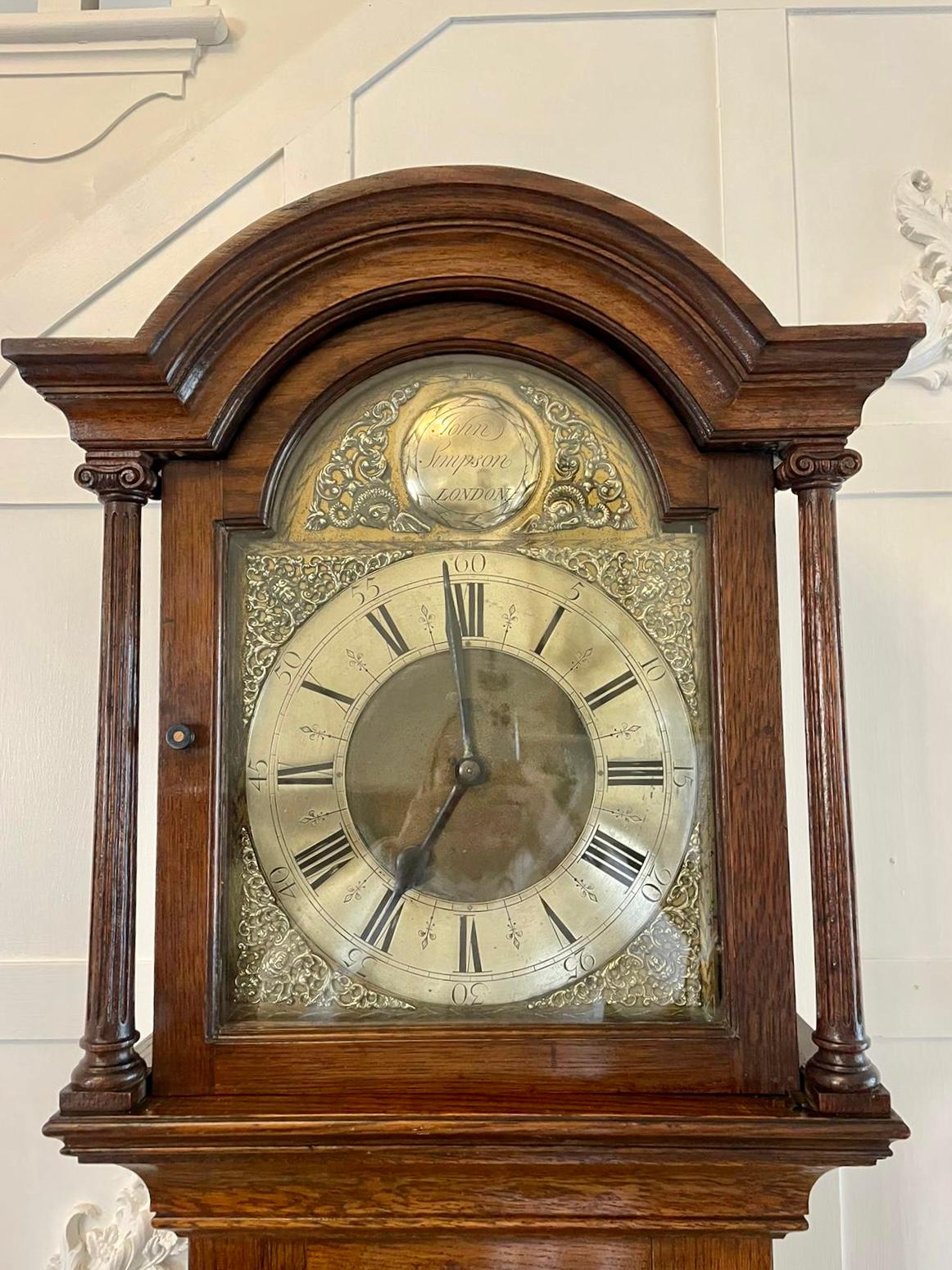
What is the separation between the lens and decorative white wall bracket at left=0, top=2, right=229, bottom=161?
1.18 m

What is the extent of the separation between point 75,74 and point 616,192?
2.06ft

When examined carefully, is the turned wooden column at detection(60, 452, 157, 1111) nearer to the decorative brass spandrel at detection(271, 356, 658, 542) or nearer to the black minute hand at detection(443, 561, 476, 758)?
the decorative brass spandrel at detection(271, 356, 658, 542)

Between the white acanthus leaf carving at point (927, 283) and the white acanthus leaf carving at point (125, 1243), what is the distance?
1.17m

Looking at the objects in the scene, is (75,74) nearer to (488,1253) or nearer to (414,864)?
(414,864)

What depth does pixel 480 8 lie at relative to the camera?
118cm

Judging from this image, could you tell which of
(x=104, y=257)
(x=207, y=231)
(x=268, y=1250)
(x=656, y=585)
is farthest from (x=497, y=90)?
(x=268, y=1250)

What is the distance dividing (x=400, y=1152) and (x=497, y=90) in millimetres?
1067

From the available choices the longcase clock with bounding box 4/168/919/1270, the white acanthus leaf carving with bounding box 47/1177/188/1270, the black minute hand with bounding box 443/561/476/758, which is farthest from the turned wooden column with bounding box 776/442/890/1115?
the white acanthus leaf carving with bounding box 47/1177/188/1270

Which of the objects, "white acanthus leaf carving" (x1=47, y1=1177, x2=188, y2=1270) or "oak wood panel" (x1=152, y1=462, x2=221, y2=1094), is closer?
"oak wood panel" (x1=152, y1=462, x2=221, y2=1094)

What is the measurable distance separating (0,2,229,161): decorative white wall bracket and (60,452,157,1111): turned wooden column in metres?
0.65

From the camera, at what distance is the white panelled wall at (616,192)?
1093 millimetres

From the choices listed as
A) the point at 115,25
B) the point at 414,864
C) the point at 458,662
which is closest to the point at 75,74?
the point at 115,25

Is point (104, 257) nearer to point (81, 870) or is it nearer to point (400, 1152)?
point (81, 870)

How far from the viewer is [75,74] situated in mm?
1197
